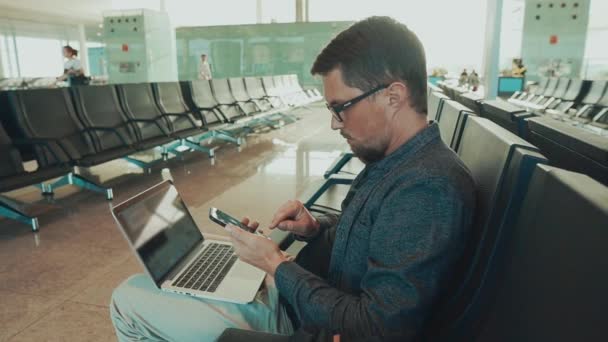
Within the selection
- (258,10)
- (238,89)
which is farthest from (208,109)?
(258,10)

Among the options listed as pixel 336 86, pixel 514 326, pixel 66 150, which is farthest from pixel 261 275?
pixel 66 150

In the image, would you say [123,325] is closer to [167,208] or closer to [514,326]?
[167,208]

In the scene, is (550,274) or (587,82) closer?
(550,274)

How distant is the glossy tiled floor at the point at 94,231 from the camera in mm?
1817

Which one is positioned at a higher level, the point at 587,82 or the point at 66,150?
the point at 587,82

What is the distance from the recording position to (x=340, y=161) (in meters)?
2.75

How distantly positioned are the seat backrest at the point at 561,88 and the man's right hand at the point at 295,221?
6877 millimetres

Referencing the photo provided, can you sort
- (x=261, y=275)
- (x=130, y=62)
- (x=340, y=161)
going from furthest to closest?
(x=130, y=62), (x=340, y=161), (x=261, y=275)

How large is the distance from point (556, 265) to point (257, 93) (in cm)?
777

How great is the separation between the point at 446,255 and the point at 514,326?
0.57 ft

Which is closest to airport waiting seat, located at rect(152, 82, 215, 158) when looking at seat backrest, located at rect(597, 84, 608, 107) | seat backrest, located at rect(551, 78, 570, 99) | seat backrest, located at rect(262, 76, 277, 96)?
seat backrest, located at rect(262, 76, 277, 96)

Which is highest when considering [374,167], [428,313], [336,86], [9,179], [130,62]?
[130,62]

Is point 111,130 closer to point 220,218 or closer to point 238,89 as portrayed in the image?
point 220,218

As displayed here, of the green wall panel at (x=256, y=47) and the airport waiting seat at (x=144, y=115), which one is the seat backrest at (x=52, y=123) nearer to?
the airport waiting seat at (x=144, y=115)
